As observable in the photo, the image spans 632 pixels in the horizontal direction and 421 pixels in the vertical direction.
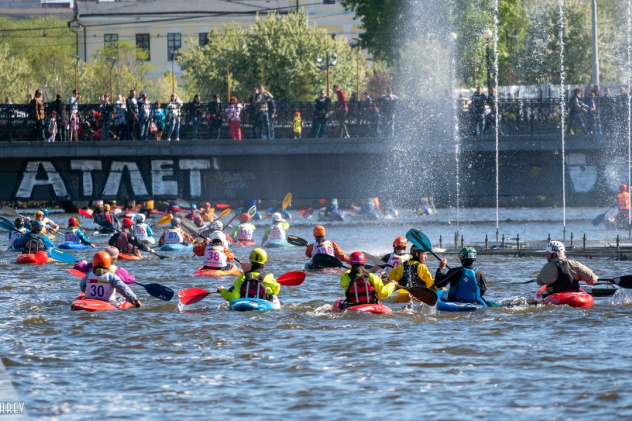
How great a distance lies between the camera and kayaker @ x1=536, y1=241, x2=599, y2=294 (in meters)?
18.0

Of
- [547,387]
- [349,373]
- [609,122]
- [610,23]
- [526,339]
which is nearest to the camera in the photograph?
[547,387]

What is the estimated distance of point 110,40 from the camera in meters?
84.9

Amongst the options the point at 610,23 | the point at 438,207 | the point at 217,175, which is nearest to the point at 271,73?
the point at 438,207

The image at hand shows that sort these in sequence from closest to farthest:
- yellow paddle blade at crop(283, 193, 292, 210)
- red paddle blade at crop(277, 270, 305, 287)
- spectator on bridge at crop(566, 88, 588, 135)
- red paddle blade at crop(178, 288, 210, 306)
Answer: red paddle blade at crop(178, 288, 210, 306) → red paddle blade at crop(277, 270, 305, 287) → spectator on bridge at crop(566, 88, 588, 135) → yellow paddle blade at crop(283, 193, 292, 210)

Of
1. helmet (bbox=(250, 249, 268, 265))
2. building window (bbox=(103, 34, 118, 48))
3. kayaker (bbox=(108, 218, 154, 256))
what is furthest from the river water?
building window (bbox=(103, 34, 118, 48))

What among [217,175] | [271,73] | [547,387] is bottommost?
[547,387]

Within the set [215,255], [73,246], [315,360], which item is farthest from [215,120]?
[315,360]

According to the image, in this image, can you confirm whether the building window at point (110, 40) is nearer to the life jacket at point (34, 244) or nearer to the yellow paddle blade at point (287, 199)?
the yellow paddle blade at point (287, 199)

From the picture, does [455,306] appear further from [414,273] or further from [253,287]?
[253,287]

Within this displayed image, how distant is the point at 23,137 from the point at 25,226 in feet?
25.1

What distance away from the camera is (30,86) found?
250 feet

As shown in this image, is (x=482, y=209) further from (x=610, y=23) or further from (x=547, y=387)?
(x=547, y=387)

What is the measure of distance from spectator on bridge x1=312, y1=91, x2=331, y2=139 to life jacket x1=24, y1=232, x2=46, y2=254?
43.3 feet

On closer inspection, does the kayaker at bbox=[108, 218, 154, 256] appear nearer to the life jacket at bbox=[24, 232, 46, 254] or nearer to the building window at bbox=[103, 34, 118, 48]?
the life jacket at bbox=[24, 232, 46, 254]
